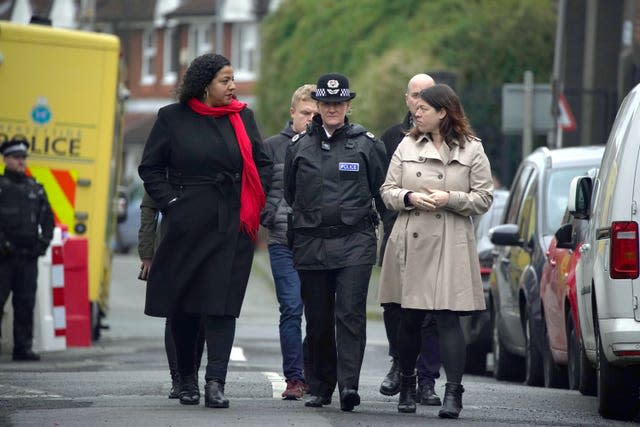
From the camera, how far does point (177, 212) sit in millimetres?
9836

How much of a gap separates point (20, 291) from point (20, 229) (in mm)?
579

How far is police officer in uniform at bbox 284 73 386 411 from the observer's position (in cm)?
980

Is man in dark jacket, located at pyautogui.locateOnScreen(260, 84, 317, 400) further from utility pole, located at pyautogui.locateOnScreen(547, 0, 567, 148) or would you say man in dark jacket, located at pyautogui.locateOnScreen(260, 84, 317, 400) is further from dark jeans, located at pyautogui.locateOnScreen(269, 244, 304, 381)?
utility pole, located at pyautogui.locateOnScreen(547, 0, 567, 148)

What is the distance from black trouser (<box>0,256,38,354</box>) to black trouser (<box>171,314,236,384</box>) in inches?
224

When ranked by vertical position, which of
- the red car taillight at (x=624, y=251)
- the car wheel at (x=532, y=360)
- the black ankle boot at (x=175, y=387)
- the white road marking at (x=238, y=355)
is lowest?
the white road marking at (x=238, y=355)

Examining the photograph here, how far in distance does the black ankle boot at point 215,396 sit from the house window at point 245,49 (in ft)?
180

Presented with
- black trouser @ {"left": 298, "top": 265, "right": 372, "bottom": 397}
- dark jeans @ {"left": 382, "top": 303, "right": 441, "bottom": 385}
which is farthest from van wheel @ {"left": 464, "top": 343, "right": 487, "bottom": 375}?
black trouser @ {"left": 298, "top": 265, "right": 372, "bottom": 397}

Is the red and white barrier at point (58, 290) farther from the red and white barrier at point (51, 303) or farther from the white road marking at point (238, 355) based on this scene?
the white road marking at point (238, 355)

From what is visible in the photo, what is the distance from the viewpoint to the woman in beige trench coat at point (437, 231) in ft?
31.3

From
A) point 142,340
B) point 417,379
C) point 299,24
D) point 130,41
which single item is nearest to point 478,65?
point 299,24

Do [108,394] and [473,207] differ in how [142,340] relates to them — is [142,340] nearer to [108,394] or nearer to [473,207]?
[108,394]

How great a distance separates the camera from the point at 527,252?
13844mm

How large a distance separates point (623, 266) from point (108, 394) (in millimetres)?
3260

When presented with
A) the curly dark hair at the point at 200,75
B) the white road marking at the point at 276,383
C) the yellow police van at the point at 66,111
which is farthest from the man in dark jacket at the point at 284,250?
the yellow police van at the point at 66,111
